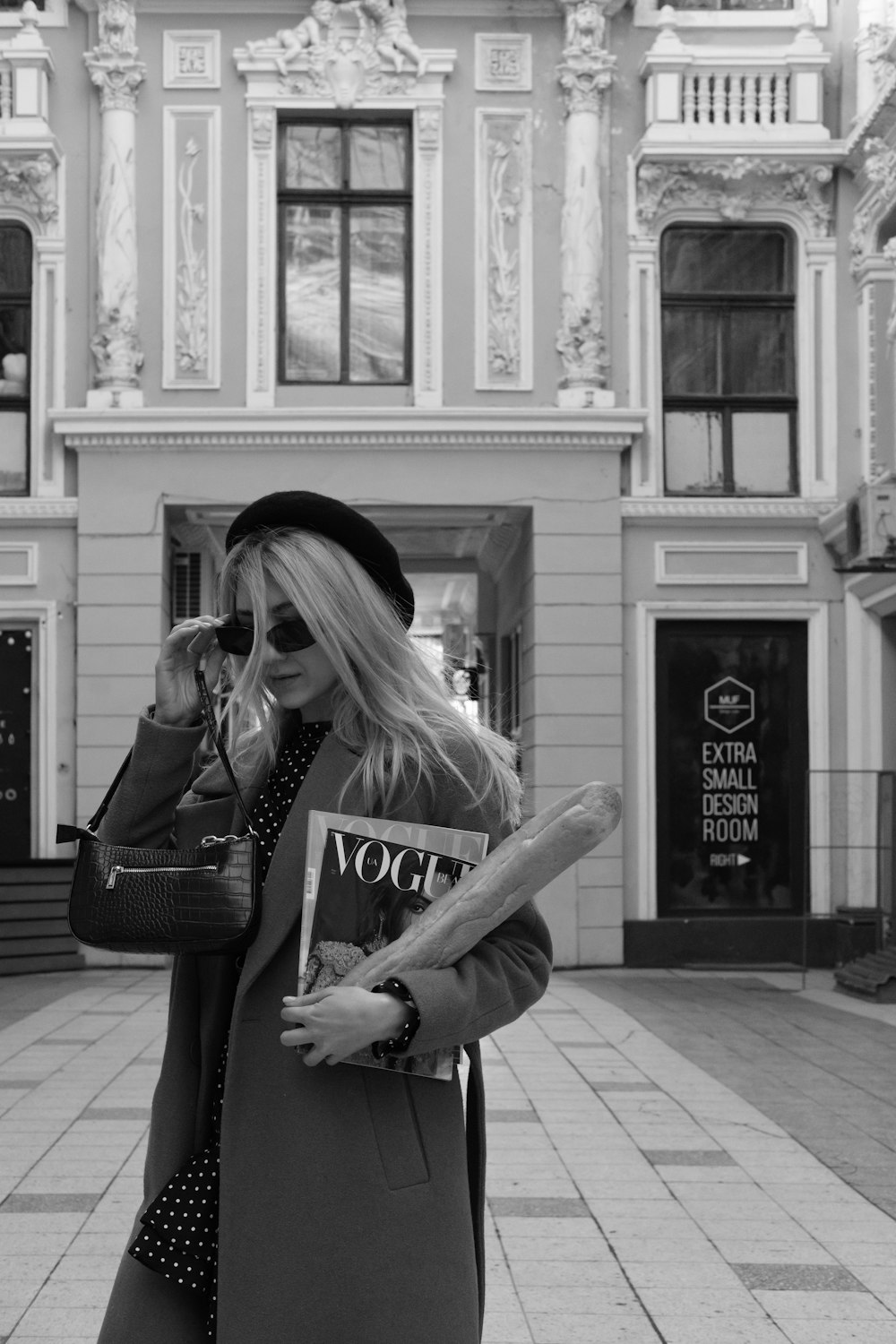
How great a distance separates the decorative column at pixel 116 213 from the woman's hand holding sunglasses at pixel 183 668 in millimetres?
12338

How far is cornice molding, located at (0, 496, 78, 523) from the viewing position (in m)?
14.5

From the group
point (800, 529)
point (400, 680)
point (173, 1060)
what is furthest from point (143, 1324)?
point (800, 529)

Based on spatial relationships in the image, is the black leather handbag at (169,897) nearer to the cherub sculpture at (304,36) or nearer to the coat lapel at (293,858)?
the coat lapel at (293,858)

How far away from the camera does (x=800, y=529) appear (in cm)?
1480

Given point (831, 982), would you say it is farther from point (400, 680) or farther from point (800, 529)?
point (400, 680)

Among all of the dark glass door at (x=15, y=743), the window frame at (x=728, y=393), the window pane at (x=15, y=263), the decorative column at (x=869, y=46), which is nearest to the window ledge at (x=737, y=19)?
the decorative column at (x=869, y=46)

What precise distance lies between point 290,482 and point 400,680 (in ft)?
40.5

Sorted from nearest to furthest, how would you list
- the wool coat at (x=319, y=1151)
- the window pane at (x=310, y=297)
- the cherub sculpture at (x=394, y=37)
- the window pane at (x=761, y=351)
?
the wool coat at (x=319, y=1151) < the cherub sculpture at (x=394, y=37) < the window pane at (x=310, y=297) < the window pane at (x=761, y=351)

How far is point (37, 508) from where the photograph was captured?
14562 mm

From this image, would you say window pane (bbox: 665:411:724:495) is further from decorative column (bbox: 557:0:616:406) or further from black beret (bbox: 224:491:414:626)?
black beret (bbox: 224:491:414:626)

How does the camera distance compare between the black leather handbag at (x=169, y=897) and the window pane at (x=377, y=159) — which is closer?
the black leather handbag at (x=169, y=897)

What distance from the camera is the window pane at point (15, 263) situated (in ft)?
48.7

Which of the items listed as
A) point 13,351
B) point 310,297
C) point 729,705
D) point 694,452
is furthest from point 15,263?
point 729,705

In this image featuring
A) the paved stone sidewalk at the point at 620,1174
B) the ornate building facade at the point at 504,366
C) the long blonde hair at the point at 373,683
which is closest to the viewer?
the long blonde hair at the point at 373,683
